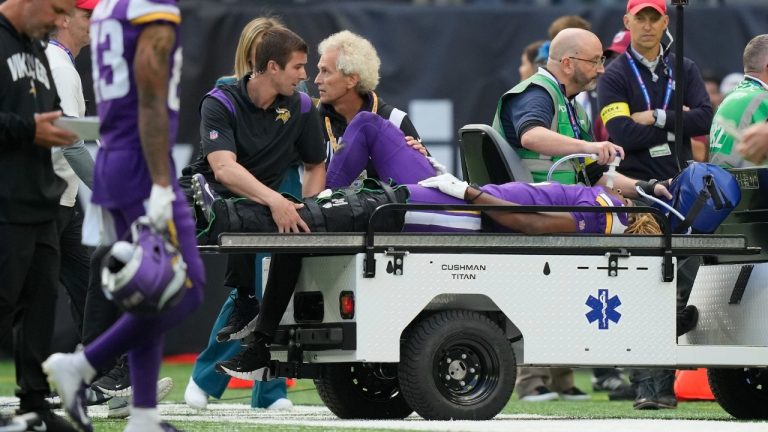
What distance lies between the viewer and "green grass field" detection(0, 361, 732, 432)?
685cm

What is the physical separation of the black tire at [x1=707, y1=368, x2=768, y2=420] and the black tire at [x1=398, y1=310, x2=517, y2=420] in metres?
1.58

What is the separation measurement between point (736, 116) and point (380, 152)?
1892 mm

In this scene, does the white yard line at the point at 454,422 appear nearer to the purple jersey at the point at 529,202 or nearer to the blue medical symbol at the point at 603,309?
the blue medical symbol at the point at 603,309

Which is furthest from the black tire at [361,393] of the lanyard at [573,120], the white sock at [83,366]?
the white sock at [83,366]

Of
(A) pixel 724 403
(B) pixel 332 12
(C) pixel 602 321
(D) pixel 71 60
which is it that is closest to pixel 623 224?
(C) pixel 602 321

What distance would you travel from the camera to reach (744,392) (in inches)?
325

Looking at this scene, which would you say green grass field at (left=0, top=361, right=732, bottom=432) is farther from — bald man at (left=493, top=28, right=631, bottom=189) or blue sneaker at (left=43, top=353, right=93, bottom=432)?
bald man at (left=493, top=28, right=631, bottom=189)

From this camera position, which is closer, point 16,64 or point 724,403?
point 16,64

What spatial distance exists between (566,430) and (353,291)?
3.98ft

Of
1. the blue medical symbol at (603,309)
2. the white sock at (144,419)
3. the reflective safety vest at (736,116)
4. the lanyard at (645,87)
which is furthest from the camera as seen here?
the lanyard at (645,87)

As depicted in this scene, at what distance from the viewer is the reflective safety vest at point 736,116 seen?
818cm

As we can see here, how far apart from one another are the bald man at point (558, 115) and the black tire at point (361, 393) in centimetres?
132

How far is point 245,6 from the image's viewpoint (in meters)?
12.9

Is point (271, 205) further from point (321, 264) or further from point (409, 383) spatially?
point (409, 383)
